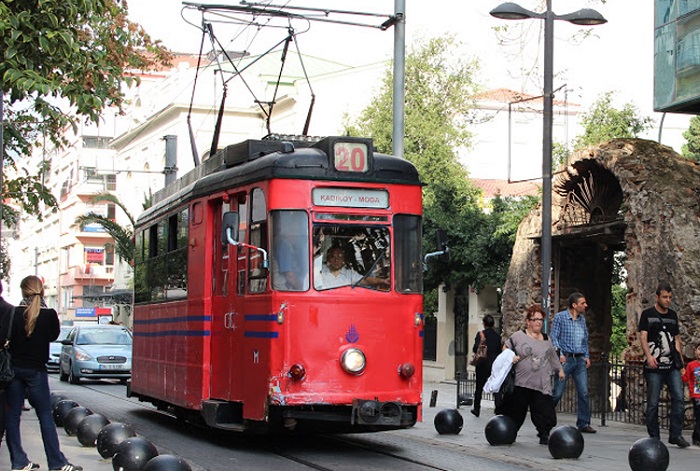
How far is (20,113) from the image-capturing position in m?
21.5

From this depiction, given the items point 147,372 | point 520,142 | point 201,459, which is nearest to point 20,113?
point 147,372

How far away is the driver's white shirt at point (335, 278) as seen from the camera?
12.6 m

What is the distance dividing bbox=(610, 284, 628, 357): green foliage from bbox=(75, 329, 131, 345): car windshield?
14023 mm

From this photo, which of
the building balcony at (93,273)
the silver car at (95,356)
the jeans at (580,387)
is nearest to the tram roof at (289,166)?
the jeans at (580,387)

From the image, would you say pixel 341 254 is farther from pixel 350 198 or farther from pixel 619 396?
pixel 619 396

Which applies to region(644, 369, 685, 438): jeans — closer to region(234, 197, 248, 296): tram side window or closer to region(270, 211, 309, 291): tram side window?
→ region(270, 211, 309, 291): tram side window

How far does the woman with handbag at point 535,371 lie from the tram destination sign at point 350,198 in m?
2.64

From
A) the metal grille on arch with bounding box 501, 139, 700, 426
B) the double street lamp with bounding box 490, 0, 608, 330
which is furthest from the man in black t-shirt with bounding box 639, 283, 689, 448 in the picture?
the double street lamp with bounding box 490, 0, 608, 330

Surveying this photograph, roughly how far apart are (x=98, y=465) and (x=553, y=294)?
10.9 meters

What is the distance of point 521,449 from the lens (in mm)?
14062

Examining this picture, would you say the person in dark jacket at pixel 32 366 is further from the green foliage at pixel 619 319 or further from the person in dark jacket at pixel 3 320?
the green foliage at pixel 619 319

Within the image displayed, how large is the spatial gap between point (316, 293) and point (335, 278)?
302 mm

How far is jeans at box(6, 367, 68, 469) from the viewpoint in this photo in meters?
10.6

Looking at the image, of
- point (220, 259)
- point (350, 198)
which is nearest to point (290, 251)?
point (350, 198)
